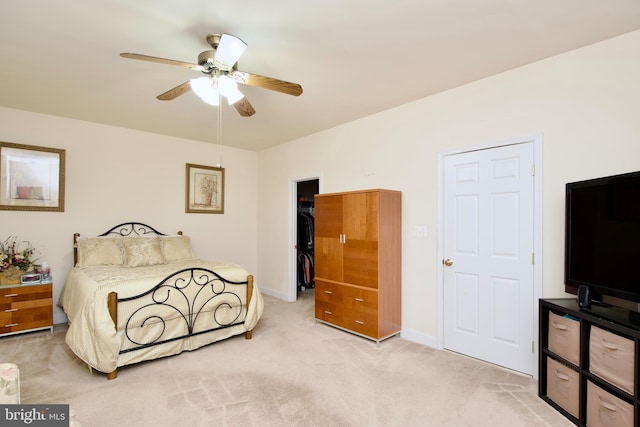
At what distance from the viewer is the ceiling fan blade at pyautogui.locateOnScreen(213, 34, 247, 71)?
1920 millimetres

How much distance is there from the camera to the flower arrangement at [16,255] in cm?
346

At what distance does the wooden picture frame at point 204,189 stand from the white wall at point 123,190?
0.09 meters

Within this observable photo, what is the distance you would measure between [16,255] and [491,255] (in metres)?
4.88

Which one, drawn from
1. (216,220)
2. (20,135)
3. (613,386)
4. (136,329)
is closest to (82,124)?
(20,135)

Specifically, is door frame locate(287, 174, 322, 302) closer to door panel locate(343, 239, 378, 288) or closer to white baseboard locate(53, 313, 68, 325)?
door panel locate(343, 239, 378, 288)

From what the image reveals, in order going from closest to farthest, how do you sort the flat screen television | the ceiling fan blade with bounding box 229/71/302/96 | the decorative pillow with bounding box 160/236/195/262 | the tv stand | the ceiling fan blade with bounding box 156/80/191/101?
1. the tv stand
2. the flat screen television
3. the ceiling fan blade with bounding box 229/71/302/96
4. the ceiling fan blade with bounding box 156/80/191/101
5. the decorative pillow with bounding box 160/236/195/262

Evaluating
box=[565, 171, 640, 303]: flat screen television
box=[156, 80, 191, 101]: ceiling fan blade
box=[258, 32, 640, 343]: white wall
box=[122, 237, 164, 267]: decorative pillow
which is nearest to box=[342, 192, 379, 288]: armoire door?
box=[258, 32, 640, 343]: white wall

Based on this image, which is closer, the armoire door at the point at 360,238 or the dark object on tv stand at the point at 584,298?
the dark object on tv stand at the point at 584,298

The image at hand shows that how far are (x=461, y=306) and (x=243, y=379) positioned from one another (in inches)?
80.8

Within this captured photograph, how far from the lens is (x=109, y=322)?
2.56 metres

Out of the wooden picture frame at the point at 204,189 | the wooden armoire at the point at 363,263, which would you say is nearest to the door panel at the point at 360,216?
the wooden armoire at the point at 363,263

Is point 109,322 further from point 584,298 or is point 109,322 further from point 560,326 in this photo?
point 584,298

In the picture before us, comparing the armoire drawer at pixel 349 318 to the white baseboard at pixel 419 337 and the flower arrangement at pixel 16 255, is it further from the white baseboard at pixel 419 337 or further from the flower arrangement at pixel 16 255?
the flower arrangement at pixel 16 255

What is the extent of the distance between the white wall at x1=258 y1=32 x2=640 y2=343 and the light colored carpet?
727 millimetres
